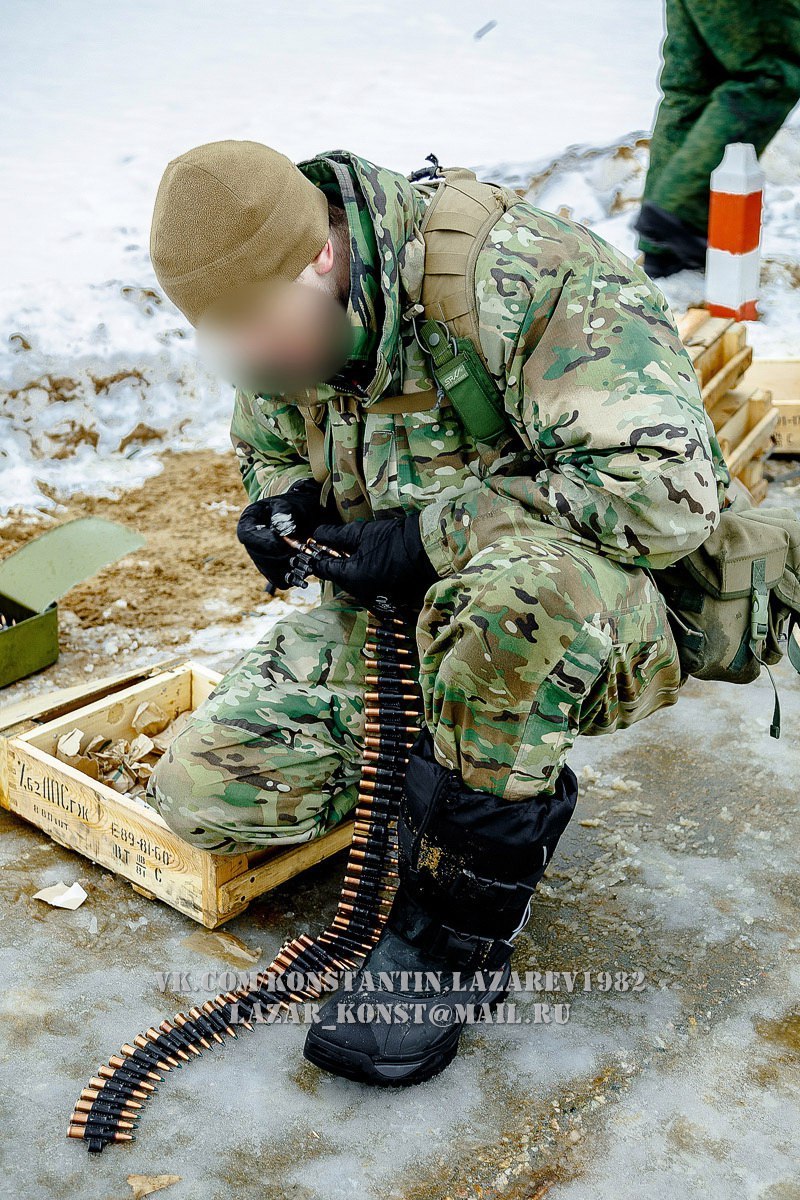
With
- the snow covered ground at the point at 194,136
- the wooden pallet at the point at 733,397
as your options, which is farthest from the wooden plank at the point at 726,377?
the snow covered ground at the point at 194,136

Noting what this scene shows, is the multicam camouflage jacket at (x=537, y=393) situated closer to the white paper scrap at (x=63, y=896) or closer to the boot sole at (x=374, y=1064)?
the boot sole at (x=374, y=1064)

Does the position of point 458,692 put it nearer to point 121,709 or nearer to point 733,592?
point 733,592

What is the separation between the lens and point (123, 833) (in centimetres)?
342

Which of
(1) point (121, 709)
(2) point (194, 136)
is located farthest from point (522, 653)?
(2) point (194, 136)

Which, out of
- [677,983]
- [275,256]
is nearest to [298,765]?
[677,983]

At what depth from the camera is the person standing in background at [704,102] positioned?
8.05 m

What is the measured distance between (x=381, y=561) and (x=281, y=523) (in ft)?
1.32

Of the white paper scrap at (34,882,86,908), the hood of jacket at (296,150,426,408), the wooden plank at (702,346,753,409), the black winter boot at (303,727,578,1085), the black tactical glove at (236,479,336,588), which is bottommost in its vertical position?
the white paper scrap at (34,882,86,908)

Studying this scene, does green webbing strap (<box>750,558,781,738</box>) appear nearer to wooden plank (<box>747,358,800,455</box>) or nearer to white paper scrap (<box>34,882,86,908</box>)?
white paper scrap (<box>34,882,86,908</box>)

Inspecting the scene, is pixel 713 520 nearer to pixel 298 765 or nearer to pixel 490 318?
pixel 490 318

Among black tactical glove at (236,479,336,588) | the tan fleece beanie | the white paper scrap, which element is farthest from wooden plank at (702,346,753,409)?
the white paper scrap

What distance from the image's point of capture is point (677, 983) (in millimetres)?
3125

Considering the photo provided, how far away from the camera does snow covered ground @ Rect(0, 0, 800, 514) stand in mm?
6816

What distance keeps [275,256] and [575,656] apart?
1091mm
